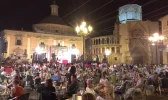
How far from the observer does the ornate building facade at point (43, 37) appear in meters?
38.2

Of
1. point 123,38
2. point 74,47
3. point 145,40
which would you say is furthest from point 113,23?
point 74,47

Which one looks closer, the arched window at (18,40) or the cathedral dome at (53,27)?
the arched window at (18,40)

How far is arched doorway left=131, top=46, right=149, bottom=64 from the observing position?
147 feet

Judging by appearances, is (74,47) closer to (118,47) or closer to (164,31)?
(118,47)

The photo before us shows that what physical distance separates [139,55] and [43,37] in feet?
78.9

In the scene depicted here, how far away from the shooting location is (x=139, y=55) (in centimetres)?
4525

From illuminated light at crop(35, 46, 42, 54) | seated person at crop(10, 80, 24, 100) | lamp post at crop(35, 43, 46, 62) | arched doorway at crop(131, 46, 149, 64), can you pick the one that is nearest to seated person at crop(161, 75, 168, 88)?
seated person at crop(10, 80, 24, 100)

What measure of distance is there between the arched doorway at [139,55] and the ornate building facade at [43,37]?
13885 millimetres

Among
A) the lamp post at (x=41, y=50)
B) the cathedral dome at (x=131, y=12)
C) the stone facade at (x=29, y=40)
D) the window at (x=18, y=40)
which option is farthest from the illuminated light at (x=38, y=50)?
the cathedral dome at (x=131, y=12)

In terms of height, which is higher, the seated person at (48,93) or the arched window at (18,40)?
the arched window at (18,40)

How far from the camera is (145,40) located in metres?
45.5

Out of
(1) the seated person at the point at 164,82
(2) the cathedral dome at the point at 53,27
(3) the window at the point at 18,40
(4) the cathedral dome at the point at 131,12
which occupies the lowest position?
(1) the seated person at the point at 164,82

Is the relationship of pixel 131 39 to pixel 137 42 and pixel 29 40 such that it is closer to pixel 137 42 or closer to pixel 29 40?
pixel 137 42

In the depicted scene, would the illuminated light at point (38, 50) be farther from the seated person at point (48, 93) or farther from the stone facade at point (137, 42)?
the seated person at point (48, 93)
